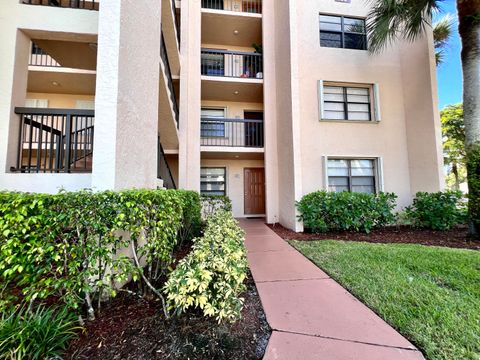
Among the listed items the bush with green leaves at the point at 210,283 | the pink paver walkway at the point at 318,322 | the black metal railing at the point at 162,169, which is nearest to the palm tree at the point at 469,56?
the pink paver walkway at the point at 318,322

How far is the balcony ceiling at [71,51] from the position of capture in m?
5.22

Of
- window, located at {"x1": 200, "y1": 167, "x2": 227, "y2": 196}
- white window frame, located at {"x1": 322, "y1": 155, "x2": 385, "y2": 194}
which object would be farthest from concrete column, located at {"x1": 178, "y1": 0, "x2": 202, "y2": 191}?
white window frame, located at {"x1": 322, "y1": 155, "x2": 385, "y2": 194}

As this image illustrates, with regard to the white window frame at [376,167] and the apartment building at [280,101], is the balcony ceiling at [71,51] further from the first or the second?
the white window frame at [376,167]

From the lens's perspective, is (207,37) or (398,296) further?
(207,37)

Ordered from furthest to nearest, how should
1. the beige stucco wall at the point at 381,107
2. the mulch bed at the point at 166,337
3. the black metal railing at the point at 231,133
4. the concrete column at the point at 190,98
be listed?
1. the black metal railing at the point at 231,133
2. the concrete column at the point at 190,98
3. the beige stucco wall at the point at 381,107
4. the mulch bed at the point at 166,337

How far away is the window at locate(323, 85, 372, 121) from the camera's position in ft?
29.0

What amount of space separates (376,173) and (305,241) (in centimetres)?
482

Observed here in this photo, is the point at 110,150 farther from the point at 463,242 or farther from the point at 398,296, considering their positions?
the point at 463,242

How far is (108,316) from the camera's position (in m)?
2.58

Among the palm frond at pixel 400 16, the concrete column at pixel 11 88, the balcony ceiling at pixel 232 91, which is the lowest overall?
the concrete column at pixel 11 88

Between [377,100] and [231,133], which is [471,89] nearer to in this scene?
[377,100]

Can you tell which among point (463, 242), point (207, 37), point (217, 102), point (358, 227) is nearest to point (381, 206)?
point (358, 227)

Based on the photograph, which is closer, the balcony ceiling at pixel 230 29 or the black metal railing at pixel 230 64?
the balcony ceiling at pixel 230 29

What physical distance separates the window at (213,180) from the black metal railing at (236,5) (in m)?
8.22
